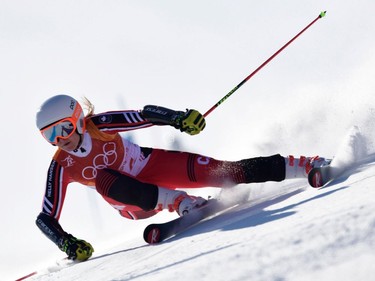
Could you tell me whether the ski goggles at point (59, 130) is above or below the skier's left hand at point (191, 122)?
above

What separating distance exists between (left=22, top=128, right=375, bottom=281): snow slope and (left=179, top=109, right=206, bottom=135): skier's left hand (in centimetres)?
91

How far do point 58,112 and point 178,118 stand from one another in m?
0.78

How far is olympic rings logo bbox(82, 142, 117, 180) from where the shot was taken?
4.29m

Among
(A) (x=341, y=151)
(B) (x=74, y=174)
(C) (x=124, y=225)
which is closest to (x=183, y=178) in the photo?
(B) (x=74, y=174)

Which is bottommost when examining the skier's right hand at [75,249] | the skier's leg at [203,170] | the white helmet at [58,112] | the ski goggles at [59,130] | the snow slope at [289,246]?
the snow slope at [289,246]

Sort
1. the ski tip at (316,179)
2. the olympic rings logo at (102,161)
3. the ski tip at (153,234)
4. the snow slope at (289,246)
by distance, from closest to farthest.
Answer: the snow slope at (289,246) → the ski tip at (316,179) → the ski tip at (153,234) → the olympic rings logo at (102,161)

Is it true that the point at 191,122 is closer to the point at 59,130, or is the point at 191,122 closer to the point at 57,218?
the point at 59,130

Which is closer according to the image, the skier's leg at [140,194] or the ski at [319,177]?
the ski at [319,177]

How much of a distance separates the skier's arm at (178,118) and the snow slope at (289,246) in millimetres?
920

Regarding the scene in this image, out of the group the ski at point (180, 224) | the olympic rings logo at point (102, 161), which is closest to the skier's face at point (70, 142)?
the olympic rings logo at point (102, 161)

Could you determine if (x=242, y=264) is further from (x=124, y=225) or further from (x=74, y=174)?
(x=124, y=225)

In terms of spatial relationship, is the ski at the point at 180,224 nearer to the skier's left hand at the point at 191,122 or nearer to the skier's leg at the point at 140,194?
the skier's leg at the point at 140,194

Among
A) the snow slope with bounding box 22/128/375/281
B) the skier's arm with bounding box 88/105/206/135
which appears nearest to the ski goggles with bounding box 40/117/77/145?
the skier's arm with bounding box 88/105/206/135

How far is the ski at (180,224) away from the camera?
3697 millimetres
